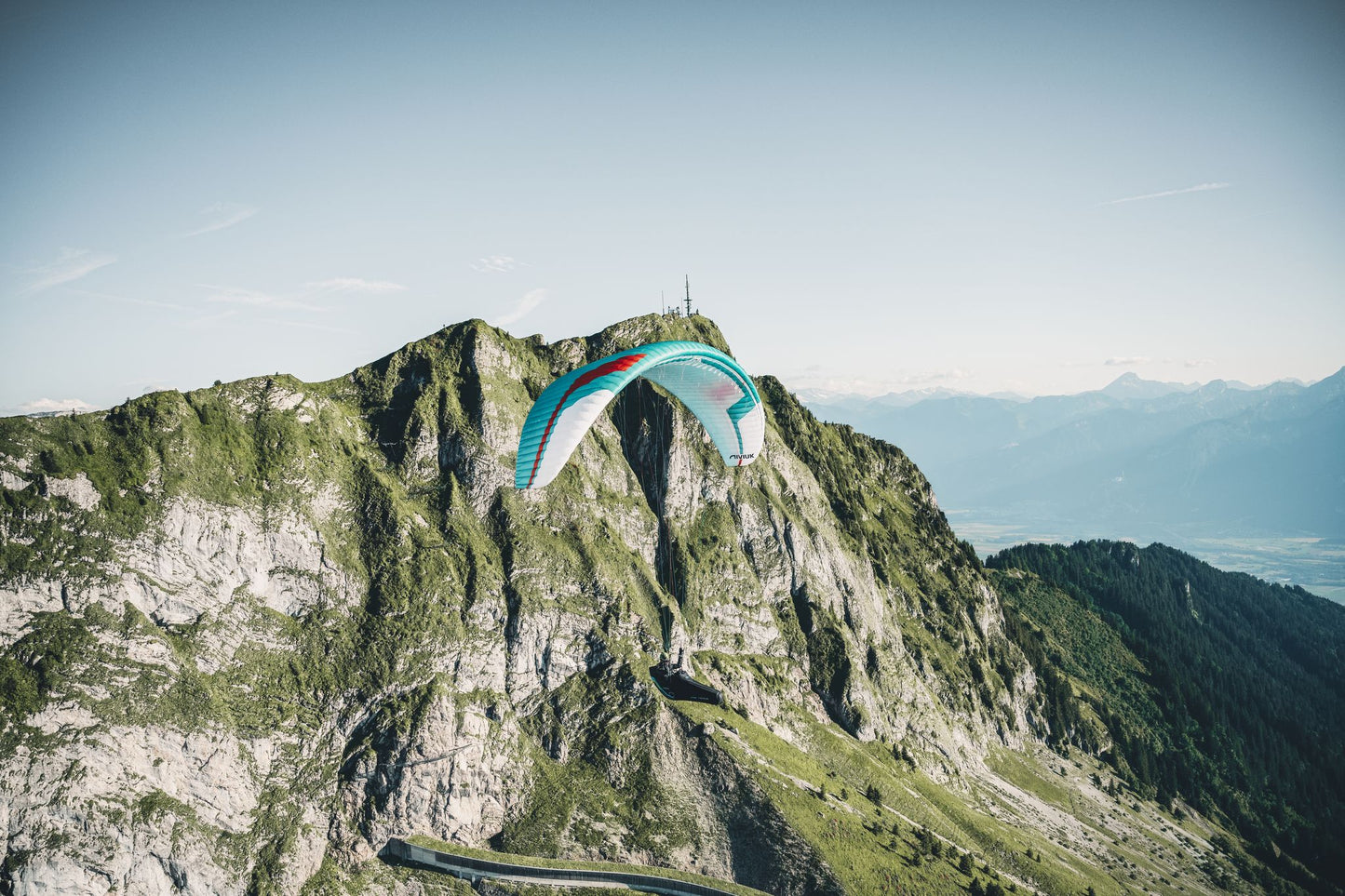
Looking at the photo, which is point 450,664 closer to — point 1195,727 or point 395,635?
point 395,635

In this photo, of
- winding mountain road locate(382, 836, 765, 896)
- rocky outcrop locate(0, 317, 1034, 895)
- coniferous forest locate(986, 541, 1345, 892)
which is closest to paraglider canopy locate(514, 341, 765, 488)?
rocky outcrop locate(0, 317, 1034, 895)

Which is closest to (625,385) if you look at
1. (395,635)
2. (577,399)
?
(577,399)

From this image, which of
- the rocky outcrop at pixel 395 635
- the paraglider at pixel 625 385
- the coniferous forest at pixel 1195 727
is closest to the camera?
the paraglider at pixel 625 385

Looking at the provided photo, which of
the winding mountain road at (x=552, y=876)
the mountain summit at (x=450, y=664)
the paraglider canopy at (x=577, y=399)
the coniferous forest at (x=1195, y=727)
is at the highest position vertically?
the paraglider canopy at (x=577, y=399)

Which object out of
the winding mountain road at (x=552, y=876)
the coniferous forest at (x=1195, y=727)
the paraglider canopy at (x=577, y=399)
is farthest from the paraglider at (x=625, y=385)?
the coniferous forest at (x=1195, y=727)

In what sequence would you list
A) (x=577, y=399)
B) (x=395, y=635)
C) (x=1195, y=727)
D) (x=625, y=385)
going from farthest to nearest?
(x=1195, y=727), (x=395, y=635), (x=625, y=385), (x=577, y=399)

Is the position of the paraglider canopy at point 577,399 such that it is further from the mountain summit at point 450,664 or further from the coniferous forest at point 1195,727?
the coniferous forest at point 1195,727

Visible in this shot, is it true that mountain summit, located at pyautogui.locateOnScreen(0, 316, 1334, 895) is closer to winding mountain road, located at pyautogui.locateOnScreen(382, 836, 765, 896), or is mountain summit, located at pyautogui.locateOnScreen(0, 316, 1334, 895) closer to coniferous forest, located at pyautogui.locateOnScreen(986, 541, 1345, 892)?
winding mountain road, located at pyautogui.locateOnScreen(382, 836, 765, 896)

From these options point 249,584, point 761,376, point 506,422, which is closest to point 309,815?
point 249,584
